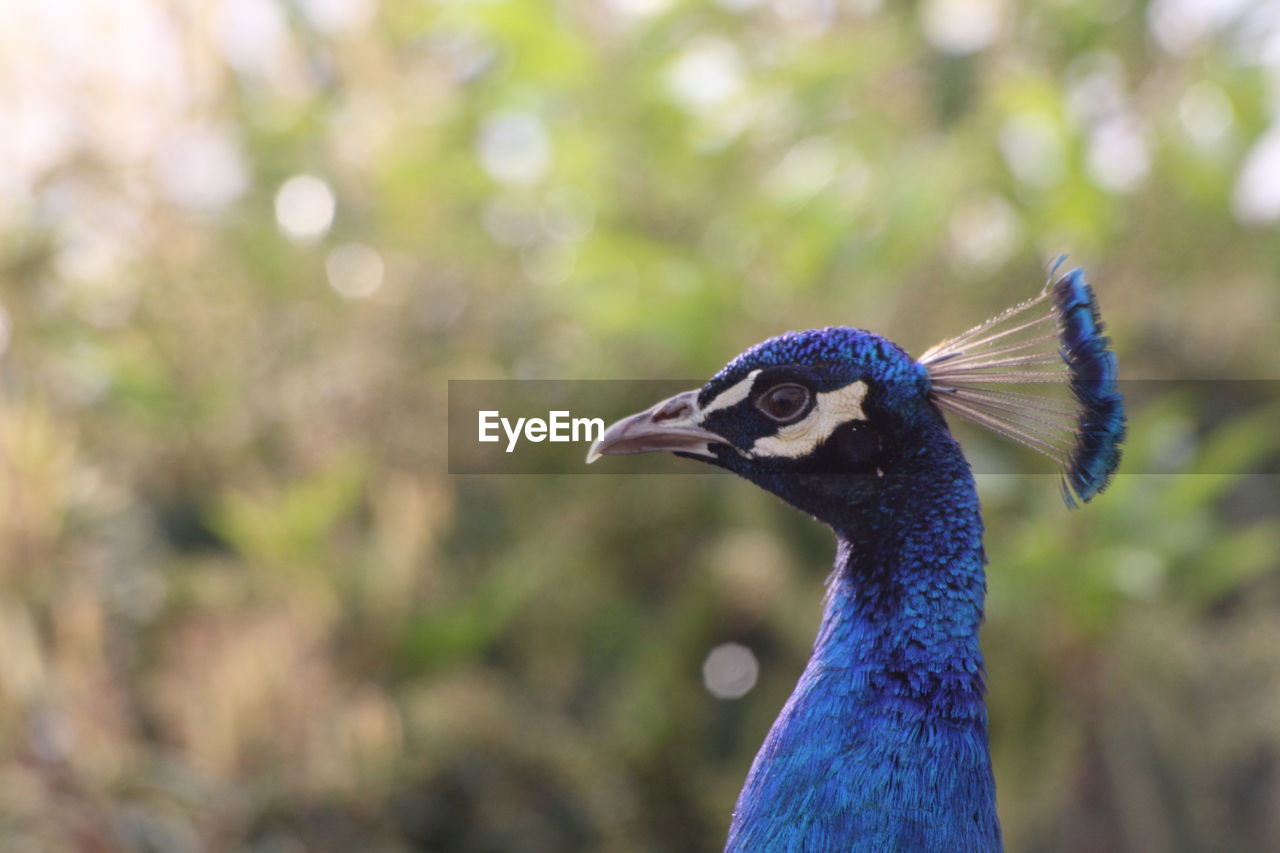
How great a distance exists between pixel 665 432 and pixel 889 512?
0.13 m

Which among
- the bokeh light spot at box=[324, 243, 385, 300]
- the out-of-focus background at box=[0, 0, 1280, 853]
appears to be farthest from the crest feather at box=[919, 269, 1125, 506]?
the bokeh light spot at box=[324, 243, 385, 300]

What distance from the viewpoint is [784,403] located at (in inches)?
24.2

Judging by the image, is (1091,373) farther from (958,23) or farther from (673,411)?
(958,23)

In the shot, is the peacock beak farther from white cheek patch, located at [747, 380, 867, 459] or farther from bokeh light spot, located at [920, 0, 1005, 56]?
bokeh light spot, located at [920, 0, 1005, 56]

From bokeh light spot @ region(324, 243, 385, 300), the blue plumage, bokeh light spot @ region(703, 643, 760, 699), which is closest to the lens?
the blue plumage

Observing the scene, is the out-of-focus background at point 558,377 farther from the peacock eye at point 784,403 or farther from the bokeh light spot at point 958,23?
the peacock eye at point 784,403

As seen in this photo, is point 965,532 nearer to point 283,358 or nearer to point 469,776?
point 469,776

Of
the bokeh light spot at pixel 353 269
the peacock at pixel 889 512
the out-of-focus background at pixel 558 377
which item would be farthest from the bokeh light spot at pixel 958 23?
the peacock at pixel 889 512

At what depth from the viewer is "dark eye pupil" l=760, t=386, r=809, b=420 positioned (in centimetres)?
61

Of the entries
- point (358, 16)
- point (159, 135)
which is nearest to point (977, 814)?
point (159, 135)

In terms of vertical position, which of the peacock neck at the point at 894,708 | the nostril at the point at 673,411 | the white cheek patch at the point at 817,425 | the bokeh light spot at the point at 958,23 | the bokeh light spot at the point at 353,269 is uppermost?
the bokeh light spot at the point at 958,23

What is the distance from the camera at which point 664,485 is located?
196cm

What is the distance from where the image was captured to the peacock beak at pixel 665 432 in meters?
0.61

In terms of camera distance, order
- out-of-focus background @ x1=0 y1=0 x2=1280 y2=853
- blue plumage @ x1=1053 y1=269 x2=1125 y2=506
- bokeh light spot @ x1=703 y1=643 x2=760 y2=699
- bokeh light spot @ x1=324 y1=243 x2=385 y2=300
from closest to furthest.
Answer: blue plumage @ x1=1053 y1=269 x2=1125 y2=506 → out-of-focus background @ x1=0 y1=0 x2=1280 y2=853 → bokeh light spot @ x1=703 y1=643 x2=760 y2=699 → bokeh light spot @ x1=324 y1=243 x2=385 y2=300
